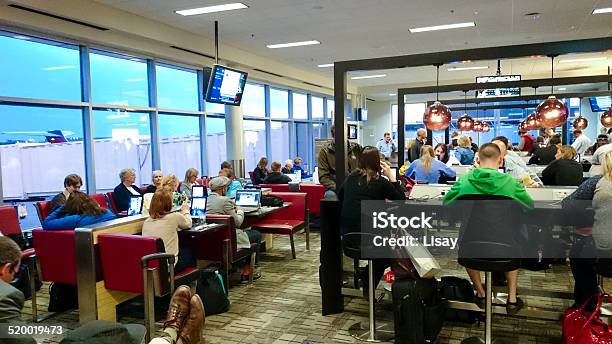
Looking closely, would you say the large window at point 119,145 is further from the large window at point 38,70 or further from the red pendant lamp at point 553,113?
the red pendant lamp at point 553,113

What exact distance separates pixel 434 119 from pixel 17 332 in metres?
5.63

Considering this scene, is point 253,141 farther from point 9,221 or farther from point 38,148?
point 9,221

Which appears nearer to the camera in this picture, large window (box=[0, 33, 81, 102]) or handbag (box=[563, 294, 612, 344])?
handbag (box=[563, 294, 612, 344])

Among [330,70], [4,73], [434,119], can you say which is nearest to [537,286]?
[434,119]

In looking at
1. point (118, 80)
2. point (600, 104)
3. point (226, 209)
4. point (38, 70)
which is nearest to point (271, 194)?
→ point (226, 209)

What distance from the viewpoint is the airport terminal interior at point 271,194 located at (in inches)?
132

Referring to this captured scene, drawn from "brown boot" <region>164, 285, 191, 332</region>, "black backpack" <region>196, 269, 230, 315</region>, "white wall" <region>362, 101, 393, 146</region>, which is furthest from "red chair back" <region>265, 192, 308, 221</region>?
"white wall" <region>362, 101, 393, 146</region>

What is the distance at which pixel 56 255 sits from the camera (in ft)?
13.0

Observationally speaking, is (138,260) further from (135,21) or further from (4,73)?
(135,21)

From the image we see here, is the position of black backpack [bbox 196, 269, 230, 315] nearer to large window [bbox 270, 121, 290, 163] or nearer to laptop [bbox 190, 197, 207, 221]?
laptop [bbox 190, 197, 207, 221]

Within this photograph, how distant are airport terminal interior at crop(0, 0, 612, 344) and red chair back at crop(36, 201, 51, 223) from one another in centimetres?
2

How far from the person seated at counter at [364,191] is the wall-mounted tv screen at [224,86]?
14.0 feet

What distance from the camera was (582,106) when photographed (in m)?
17.5

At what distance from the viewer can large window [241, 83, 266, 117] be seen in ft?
37.0
